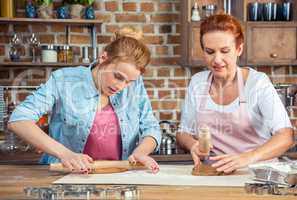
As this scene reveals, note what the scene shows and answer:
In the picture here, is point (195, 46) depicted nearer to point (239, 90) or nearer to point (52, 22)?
point (52, 22)

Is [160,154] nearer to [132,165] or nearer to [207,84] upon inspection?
[207,84]

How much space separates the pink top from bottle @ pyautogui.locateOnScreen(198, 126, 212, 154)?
418 mm

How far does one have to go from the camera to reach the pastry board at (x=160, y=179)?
1837 mm

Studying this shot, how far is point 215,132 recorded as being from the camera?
2.38 meters

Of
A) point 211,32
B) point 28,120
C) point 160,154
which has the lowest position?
point 160,154

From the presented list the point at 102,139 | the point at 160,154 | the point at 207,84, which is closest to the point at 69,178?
the point at 102,139

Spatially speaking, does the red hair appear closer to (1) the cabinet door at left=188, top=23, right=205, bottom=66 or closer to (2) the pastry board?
(2) the pastry board

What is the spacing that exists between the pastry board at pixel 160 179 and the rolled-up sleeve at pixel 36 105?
12.5 inches

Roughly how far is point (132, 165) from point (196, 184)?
0.38m

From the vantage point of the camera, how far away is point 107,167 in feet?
6.84

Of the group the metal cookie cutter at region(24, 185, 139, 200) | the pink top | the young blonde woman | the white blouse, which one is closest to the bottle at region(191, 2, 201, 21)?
the white blouse

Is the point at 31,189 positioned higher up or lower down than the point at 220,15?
lower down

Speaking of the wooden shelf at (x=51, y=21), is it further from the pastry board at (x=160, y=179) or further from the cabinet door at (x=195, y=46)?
the pastry board at (x=160, y=179)

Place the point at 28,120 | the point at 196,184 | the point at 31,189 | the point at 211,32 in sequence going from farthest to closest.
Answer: the point at 211,32, the point at 28,120, the point at 196,184, the point at 31,189
